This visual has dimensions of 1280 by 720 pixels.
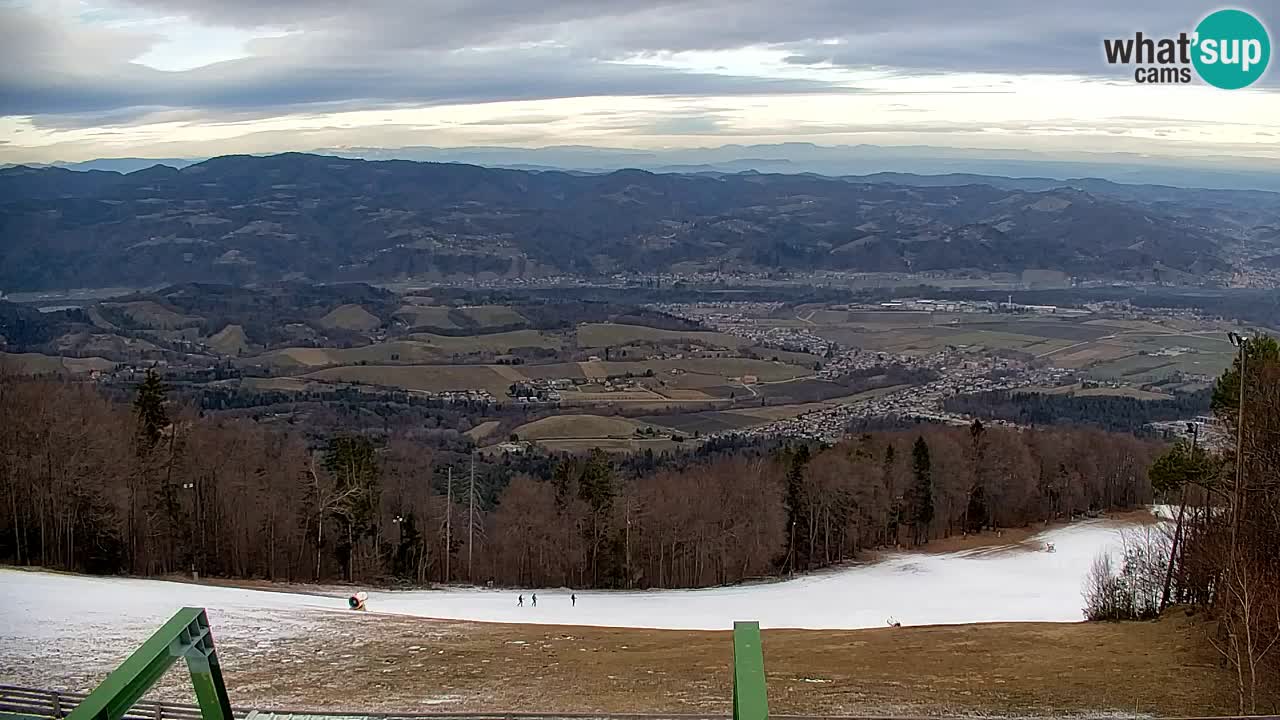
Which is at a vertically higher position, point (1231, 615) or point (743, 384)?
point (1231, 615)

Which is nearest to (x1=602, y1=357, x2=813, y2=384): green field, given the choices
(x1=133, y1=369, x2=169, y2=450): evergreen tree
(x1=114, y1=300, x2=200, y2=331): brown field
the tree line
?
(x1=114, y1=300, x2=200, y2=331): brown field

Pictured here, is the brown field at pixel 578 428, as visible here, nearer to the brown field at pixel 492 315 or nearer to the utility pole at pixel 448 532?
the utility pole at pixel 448 532

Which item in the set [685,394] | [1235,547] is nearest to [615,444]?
[685,394]

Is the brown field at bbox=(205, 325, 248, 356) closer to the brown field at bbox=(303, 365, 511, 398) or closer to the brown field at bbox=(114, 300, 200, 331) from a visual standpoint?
the brown field at bbox=(114, 300, 200, 331)

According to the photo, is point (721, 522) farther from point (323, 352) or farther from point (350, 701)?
point (323, 352)

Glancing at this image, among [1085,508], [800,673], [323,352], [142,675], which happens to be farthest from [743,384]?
[142,675]

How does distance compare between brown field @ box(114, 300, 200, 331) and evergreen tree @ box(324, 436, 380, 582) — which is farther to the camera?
brown field @ box(114, 300, 200, 331)
